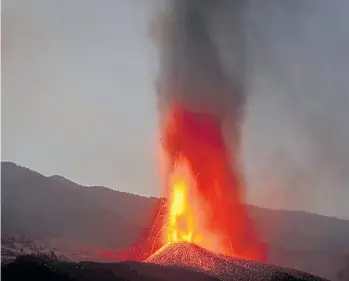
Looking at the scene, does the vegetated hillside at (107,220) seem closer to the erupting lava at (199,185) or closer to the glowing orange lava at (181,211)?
the erupting lava at (199,185)

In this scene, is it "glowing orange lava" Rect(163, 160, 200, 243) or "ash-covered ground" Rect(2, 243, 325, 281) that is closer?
"ash-covered ground" Rect(2, 243, 325, 281)

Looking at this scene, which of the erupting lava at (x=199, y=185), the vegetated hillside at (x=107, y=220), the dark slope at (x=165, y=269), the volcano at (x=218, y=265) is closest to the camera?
the dark slope at (x=165, y=269)

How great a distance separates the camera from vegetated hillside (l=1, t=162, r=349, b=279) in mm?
71500

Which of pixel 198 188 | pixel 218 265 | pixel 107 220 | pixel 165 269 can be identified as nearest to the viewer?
pixel 165 269

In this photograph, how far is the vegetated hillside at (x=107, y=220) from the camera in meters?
71.5

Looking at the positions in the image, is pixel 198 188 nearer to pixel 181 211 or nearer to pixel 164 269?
pixel 181 211

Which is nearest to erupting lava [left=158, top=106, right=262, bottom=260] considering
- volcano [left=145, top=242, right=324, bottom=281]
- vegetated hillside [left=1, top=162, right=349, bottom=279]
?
volcano [left=145, top=242, right=324, bottom=281]

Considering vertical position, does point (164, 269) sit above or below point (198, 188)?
below

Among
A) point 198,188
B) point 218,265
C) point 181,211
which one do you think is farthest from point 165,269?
point 198,188

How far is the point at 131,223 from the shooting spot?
265 feet

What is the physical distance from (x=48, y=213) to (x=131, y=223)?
1314 cm

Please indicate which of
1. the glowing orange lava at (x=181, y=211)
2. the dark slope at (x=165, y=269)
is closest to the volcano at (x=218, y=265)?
the dark slope at (x=165, y=269)

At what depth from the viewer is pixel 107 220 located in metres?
80.4

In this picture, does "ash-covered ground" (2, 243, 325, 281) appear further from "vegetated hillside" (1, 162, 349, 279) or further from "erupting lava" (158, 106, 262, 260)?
"vegetated hillside" (1, 162, 349, 279)
